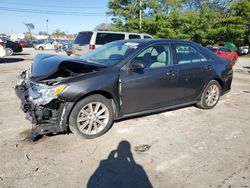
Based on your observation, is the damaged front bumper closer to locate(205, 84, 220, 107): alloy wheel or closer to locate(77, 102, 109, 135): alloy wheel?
locate(77, 102, 109, 135): alloy wheel

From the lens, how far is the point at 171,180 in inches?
123

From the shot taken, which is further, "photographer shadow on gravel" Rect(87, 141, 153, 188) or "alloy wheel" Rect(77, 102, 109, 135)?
"alloy wheel" Rect(77, 102, 109, 135)

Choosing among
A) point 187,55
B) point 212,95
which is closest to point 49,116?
point 187,55

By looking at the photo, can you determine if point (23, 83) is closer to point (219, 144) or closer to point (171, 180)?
point (171, 180)

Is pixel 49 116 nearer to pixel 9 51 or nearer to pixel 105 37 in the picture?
pixel 105 37

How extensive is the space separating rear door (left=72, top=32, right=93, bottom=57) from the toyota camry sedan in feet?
19.9

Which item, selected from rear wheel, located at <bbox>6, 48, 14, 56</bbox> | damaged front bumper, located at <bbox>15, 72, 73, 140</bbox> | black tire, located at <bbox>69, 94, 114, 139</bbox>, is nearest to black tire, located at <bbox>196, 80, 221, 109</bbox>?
black tire, located at <bbox>69, 94, 114, 139</bbox>

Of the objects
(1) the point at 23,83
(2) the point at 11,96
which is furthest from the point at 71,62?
(2) the point at 11,96

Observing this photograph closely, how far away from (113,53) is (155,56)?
0.79 metres

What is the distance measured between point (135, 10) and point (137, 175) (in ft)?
115

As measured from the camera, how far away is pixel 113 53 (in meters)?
4.96

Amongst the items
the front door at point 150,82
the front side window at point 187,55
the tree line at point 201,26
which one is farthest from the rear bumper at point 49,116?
the tree line at point 201,26

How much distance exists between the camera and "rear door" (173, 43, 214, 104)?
5184 millimetres

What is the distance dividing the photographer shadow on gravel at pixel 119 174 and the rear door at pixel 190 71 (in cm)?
209
